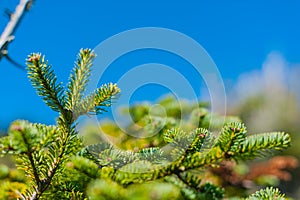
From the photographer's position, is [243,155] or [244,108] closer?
[243,155]

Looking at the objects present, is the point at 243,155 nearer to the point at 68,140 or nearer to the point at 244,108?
the point at 68,140

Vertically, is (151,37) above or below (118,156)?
above

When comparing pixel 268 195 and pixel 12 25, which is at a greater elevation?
pixel 12 25

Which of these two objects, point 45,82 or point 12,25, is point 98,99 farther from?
point 12,25

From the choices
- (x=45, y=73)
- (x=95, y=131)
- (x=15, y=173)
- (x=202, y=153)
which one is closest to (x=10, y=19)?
(x=45, y=73)

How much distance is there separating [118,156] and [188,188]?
12 centimetres

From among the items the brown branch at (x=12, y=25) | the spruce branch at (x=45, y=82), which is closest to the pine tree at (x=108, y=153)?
the spruce branch at (x=45, y=82)

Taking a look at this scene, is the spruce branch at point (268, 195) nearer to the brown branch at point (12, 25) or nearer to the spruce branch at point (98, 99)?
the spruce branch at point (98, 99)

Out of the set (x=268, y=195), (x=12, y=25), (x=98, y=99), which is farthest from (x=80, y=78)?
(x=268, y=195)

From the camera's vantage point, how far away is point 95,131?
1419 mm

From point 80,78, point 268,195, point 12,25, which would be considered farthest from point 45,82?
point 268,195

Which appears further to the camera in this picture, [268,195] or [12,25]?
[12,25]

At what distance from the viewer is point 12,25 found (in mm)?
732

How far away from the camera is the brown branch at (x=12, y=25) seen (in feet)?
2.25
